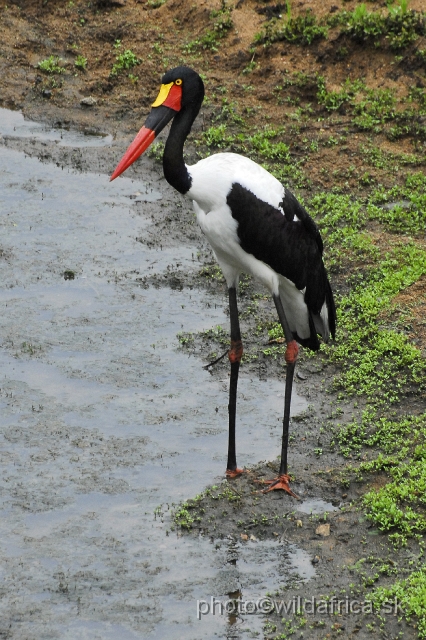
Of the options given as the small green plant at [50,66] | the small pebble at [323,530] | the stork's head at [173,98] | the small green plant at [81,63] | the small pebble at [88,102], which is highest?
the stork's head at [173,98]

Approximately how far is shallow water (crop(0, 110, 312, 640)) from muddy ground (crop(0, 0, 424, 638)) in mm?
29

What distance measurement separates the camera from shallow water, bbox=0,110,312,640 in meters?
4.69

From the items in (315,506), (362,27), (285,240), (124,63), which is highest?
(285,240)

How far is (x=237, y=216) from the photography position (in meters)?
5.28

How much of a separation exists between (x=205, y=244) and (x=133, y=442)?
2.45 metres

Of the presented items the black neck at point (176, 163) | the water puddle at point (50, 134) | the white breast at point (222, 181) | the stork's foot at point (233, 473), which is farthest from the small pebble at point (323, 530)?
the water puddle at point (50, 134)


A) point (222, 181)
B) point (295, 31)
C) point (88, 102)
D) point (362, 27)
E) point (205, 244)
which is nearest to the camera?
point (222, 181)

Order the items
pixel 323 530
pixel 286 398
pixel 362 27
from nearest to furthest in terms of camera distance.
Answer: pixel 323 530
pixel 286 398
pixel 362 27

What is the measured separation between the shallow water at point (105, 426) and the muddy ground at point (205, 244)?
29 millimetres

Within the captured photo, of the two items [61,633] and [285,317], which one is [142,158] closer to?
[285,317]

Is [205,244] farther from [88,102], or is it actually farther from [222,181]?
[222,181]

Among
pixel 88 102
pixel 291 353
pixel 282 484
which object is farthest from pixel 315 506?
pixel 88 102

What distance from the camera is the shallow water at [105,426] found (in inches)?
185

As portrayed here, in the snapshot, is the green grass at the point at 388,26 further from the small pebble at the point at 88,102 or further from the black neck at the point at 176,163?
the black neck at the point at 176,163
